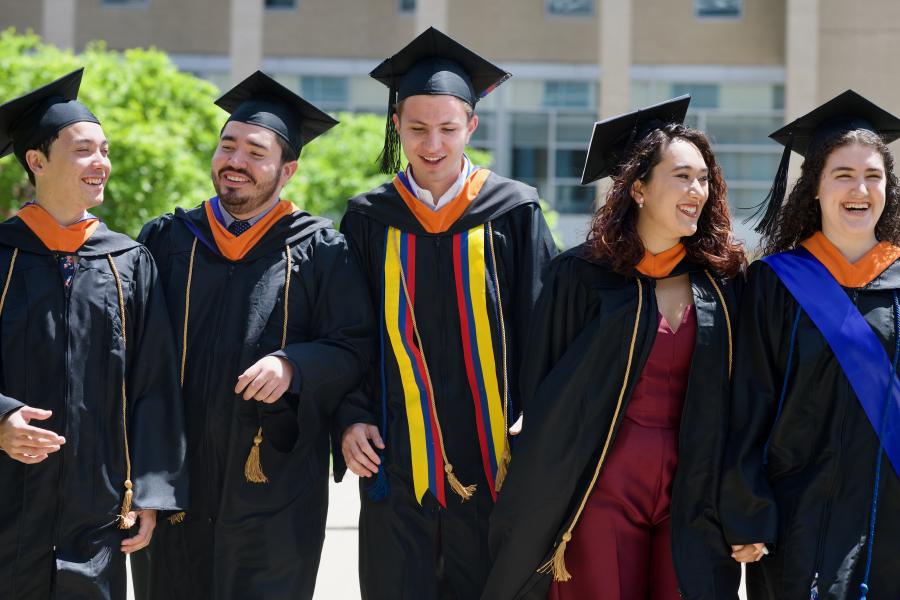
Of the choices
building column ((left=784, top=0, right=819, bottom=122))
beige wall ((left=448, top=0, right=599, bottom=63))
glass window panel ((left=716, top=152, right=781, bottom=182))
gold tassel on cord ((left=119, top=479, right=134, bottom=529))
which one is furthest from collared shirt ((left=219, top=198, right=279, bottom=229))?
glass window panel ((left=716, top=152, right=781, bottom=182))

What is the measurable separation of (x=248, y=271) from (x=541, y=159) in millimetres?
18032

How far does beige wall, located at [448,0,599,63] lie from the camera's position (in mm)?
22047

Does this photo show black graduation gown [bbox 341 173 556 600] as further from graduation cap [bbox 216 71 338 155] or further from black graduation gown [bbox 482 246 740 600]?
graduation cap [bbox 216 71 338 155]

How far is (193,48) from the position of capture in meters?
22.3

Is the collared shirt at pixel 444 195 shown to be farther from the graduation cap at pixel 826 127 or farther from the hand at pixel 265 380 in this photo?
the graduation cap at pixel 826 127

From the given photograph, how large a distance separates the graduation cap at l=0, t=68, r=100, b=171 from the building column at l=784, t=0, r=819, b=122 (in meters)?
18.6

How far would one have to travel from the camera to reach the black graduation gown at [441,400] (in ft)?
14.1

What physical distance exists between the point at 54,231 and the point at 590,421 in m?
1.97

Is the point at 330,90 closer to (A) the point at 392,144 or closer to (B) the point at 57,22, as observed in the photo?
(B) the point at 57,22

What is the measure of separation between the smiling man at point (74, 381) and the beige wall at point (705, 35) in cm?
1877

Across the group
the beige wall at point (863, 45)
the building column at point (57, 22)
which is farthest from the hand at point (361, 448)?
the building column at point (57, 22)

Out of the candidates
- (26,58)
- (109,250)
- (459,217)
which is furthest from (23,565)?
(26,58)

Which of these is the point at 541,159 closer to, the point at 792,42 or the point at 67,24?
the point at 792,42

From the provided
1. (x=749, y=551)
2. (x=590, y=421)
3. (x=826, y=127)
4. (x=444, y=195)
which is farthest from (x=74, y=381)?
(x=826, y=127)
